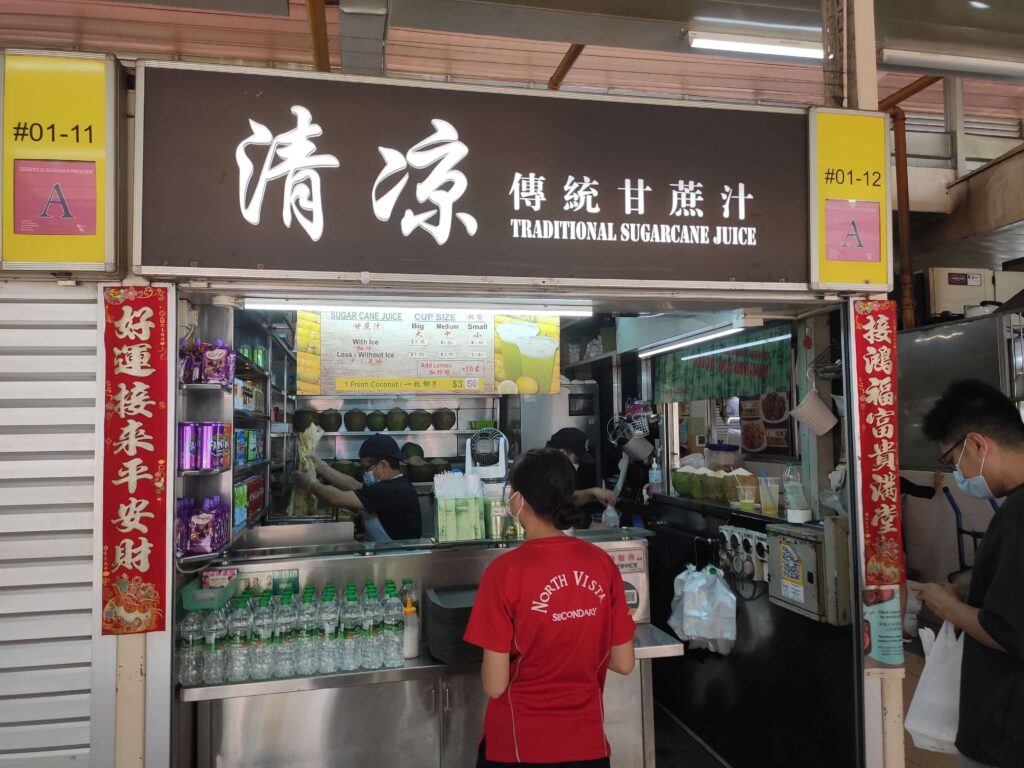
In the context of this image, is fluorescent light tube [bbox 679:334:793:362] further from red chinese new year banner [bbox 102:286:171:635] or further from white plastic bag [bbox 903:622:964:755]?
red chinese new year banner [bbox 102:286:171:635]

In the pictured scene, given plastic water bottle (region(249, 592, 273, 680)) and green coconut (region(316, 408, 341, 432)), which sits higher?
green coconut (region(316, 408, 341, 432))

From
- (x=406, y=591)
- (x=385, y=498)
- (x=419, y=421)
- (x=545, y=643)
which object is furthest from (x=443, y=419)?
(x=545, y=643)

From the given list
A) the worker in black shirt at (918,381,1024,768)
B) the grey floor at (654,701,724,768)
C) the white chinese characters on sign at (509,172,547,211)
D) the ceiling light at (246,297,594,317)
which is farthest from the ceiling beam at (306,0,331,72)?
the grey floor at (654,701,724,768)

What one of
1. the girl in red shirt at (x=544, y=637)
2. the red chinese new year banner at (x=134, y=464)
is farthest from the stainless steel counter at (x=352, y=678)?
the girl in red shirt at (x=544, y=637)

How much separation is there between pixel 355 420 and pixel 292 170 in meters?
4.76

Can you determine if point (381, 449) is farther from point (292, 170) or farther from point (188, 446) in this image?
point (292, 170)

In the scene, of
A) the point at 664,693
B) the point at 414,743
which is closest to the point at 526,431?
the point at 664,693

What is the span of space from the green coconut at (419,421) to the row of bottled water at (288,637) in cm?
417

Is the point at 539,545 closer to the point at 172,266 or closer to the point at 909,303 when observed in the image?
the point at 172,266

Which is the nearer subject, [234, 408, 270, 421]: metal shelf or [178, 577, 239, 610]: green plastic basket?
[178, 577, 239, 610]: green plastic basket

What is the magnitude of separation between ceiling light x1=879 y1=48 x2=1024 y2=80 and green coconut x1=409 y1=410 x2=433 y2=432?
16.3 feet

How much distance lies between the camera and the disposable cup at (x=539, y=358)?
13.0ft

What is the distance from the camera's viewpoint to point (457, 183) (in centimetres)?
259

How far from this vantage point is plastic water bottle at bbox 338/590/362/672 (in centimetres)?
288
